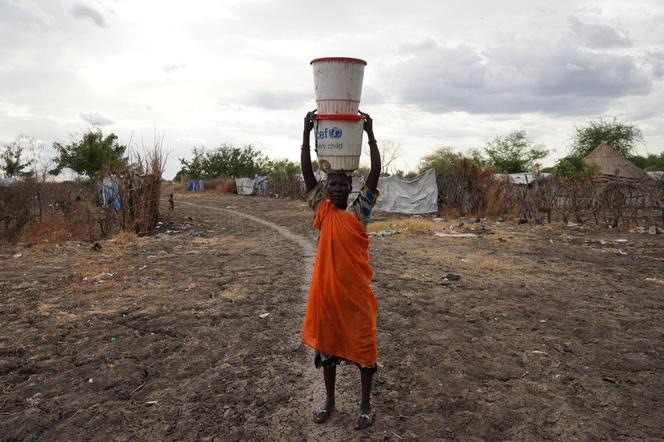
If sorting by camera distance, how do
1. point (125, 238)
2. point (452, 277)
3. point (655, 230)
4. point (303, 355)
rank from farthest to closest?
point (655, 230) < point (125, 238) < point (452, 277) < point (303, 355)

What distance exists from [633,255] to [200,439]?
826 cm

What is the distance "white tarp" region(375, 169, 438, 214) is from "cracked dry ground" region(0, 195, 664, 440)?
33.2ft

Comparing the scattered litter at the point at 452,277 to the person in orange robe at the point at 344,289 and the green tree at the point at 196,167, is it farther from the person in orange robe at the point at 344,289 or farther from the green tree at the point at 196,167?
the green tree at the point at 196,167

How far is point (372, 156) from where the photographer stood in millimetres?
2586

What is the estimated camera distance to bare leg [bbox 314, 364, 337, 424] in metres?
2.58

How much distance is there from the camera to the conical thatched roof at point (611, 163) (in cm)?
2245

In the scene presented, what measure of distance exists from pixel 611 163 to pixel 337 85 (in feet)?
83.5

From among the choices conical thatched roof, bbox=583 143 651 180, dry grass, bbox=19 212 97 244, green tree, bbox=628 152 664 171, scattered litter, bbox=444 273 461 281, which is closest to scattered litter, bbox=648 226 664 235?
scattered litter, bbox=444 273 461 281

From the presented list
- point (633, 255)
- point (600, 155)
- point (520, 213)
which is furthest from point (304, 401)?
point (600, 155)

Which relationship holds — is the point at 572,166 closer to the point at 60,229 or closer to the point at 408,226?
the point at 408,226

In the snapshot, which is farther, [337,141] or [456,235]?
[456,235]

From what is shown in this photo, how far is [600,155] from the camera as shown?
2428cm

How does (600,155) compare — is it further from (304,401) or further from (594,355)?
(304,401)

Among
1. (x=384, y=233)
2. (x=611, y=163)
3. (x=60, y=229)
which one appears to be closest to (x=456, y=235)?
(x=384, y=233)
